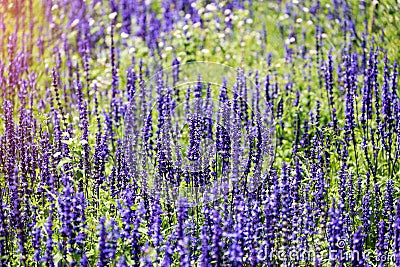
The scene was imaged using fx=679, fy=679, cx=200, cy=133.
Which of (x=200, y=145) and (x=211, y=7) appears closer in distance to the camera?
(x=200, y=145)

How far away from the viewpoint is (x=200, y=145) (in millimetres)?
5137

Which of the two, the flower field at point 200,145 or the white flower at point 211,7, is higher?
Result: the white flower at point 211,7

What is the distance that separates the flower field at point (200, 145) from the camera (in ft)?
12.9

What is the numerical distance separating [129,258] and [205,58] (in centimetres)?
452

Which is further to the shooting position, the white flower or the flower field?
the white flower

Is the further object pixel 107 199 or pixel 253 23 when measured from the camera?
pixel 253 23

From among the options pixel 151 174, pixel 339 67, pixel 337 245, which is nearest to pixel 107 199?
pixel 151 174

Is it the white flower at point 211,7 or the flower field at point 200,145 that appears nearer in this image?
the flower field at point 200,145

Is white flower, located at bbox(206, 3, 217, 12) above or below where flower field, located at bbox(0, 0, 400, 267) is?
above

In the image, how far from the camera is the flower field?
3.92 meters

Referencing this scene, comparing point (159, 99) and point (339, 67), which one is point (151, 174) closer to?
point (159, 99)

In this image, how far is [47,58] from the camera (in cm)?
820

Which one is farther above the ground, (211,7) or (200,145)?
(211,7)

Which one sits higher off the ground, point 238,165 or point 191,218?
point 238,165
